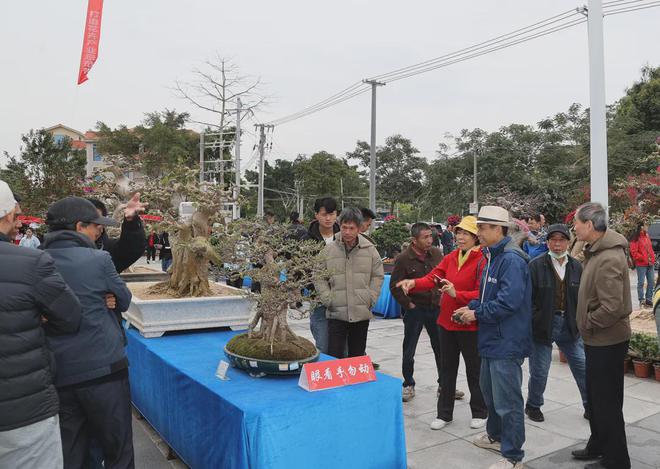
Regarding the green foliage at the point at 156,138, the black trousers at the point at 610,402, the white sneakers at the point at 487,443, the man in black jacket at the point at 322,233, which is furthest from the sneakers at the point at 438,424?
the green foliage at the point at 156,138

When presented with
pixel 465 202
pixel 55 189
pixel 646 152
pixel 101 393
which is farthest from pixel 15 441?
pixel 465 202

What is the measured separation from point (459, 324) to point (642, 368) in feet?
8.12

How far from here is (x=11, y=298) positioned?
6.16 feet

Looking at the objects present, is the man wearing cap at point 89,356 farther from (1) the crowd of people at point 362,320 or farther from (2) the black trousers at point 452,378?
(2) the black trousers at point 452,378

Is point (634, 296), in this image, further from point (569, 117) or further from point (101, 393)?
point (569, 117)

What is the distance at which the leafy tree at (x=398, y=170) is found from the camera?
149 ft

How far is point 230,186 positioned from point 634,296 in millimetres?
9685

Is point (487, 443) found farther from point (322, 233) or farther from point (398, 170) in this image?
point (398, 170)

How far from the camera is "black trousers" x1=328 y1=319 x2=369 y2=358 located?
389 centimetres

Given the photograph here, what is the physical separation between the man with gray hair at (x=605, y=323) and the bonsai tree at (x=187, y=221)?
2585mm

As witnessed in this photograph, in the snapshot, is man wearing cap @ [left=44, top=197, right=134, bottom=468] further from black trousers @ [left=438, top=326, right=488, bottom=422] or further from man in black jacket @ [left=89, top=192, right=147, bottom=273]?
black trousers @ [left=438, top=326, right=488, bottom=422]

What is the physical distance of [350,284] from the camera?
12.6 ft

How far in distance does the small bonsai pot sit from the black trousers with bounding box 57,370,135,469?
457 centimetres

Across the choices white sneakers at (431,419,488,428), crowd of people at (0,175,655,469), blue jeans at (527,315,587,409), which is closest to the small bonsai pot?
crowd of people at (0,175,655,469)
